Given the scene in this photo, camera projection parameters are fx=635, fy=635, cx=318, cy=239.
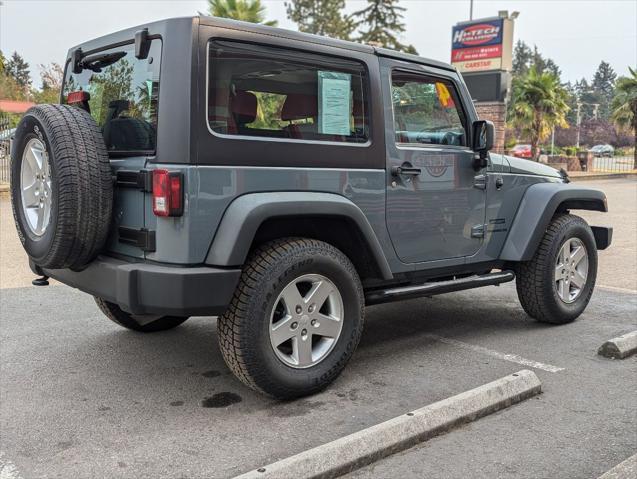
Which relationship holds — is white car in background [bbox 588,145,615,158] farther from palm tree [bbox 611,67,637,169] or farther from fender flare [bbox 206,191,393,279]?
fender flare [bbox 206,191,393,279]

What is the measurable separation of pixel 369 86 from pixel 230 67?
0.96 m

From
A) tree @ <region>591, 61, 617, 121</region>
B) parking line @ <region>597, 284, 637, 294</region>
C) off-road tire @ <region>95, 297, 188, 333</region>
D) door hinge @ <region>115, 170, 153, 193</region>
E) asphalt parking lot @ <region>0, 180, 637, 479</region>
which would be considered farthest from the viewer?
tree @ <region>591, 61, 617, 121</region>

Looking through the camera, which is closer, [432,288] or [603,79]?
[432,288]

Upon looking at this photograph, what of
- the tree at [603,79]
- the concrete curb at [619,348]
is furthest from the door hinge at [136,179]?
the tree at [603,79]

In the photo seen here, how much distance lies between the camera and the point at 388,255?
396cm

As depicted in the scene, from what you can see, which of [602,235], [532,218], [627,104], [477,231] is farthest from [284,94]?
[627,104]

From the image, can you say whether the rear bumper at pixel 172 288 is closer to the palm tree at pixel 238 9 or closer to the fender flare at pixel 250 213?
the fender flare at pixel 250 213

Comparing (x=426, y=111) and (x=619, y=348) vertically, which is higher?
(x=426, y=111)

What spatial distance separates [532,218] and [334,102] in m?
1.98

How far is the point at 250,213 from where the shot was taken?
10.3ft

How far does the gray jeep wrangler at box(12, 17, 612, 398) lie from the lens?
3137 mm

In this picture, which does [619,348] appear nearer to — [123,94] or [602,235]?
[602,235]

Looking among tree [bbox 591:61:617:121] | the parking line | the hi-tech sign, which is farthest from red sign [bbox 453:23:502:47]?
tree [bbox 591:61:617:121]

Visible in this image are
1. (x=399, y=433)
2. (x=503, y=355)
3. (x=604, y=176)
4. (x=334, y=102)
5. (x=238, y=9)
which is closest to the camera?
(x=399, y=433)
